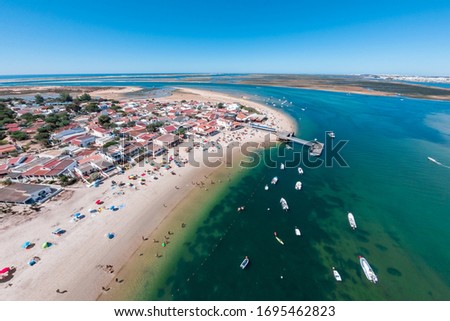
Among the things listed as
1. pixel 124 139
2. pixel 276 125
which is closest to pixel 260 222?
pixel 124 139

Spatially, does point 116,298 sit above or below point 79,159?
below

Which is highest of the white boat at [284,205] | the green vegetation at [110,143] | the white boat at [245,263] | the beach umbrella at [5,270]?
the green vegetation at [110,143]

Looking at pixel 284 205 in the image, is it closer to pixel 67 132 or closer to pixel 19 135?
pixel 67 132

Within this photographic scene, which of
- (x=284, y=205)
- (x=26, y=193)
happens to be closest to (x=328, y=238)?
(x=284, y=205)

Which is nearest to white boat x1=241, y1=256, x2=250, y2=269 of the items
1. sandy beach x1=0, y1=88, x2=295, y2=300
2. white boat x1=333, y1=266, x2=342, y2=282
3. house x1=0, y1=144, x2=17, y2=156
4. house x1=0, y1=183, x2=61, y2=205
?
white boat x1=333, y1=266, x2=342, y2=282

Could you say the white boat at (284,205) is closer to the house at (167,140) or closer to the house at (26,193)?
the house at (167,140)

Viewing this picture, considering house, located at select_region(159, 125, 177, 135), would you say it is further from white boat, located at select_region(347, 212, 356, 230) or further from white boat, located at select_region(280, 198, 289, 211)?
white boat, located at select_region(347, 212, 356, 230)

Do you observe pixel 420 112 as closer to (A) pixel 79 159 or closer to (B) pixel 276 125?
(B) pixel 276 125

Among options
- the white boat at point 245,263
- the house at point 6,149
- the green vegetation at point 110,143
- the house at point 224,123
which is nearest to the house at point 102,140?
the green vegetation at point 110,143
